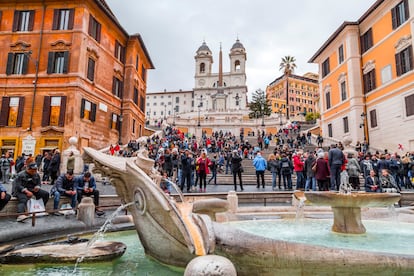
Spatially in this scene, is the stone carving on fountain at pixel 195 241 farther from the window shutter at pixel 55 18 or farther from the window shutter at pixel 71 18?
the window shutter at pixel 55 18

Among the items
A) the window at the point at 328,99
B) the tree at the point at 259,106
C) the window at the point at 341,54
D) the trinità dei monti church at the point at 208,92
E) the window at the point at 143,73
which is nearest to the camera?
the window at the point at 341,54

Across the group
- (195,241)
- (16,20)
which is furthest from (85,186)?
(16,20)

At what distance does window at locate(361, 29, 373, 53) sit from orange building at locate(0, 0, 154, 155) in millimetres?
23569

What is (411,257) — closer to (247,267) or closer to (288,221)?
(247,267)

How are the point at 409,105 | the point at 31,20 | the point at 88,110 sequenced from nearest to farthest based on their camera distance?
the point at 409,105, the point at 88,110, the point at 31,20

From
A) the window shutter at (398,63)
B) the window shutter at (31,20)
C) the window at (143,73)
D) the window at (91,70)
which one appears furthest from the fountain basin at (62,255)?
the window at (143,73)

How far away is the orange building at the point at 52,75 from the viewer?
2139 cm

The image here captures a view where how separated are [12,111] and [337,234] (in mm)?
24293

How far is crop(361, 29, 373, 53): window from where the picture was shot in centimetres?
2516

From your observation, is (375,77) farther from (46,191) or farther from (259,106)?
(259,106)

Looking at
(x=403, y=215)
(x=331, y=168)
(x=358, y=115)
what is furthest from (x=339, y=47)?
(x=403, y=215)

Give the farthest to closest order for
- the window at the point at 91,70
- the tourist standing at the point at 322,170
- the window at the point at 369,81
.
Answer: the window at the point at 369,81 < the window at the point at 91,70 < the tourist standing at the point at 322,170

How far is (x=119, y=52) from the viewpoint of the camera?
28.4 metres

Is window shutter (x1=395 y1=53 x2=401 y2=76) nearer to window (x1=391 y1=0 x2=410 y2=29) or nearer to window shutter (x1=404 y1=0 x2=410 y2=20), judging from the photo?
window (x1=391 y1=0 x2=410 y2=29)
